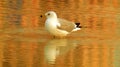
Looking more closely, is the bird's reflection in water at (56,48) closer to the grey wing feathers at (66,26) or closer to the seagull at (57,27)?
the seagull at (57,27)

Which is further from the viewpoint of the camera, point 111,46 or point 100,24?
point 100,24

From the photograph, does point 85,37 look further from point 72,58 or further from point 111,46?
point 72,58

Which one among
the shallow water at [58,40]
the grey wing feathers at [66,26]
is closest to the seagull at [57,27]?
the grey wing feathers at [66,26]

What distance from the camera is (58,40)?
1129cm

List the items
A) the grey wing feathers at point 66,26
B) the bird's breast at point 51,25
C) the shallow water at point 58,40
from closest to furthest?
the shallow water at point 58,40, the bird's breast at point 51,25, the grey wing feathers at point 66,26

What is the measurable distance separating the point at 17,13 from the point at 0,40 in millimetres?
3597

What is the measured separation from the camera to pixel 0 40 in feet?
35.2

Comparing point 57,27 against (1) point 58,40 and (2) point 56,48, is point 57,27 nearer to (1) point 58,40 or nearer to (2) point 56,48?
(1) point 58,40

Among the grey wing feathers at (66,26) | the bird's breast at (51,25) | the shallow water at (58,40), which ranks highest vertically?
the bird's breast at (51,25)

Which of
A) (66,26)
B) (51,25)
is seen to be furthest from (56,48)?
(66,26)

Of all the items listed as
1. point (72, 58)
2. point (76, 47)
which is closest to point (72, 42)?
point (76, 47)

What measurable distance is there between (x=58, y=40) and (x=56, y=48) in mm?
896

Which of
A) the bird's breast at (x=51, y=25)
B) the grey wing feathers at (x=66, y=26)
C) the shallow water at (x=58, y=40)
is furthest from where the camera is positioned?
the grey wing feathers at (x=66, y=26)

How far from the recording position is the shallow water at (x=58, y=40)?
9.42 m
